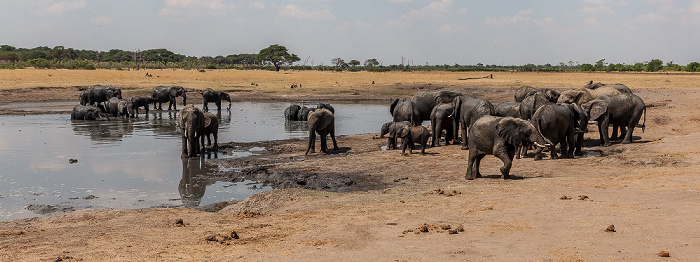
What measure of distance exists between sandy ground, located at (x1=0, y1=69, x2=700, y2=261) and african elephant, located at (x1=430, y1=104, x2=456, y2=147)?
4.43m

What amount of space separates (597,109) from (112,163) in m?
13.9

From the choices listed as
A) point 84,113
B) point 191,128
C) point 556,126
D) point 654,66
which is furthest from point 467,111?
point 654,66

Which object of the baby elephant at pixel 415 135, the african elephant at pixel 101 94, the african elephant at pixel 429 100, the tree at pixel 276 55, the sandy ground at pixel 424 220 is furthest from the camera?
the tree at pixel 276 55

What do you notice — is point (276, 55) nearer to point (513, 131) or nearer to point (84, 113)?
point (84, 113)

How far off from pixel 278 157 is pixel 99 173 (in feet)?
16.0

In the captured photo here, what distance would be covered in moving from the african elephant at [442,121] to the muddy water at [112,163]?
5.84m

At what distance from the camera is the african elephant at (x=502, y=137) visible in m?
12.4

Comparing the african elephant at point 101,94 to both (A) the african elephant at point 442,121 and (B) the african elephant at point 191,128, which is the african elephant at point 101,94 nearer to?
(B) the african elephant at point 191,128

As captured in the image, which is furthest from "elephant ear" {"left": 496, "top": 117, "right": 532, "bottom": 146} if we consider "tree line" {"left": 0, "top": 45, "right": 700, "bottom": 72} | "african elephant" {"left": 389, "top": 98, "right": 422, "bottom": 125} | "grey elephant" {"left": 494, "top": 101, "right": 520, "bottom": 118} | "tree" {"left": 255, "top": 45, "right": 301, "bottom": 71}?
"tree" {"left": 255, "top": 45, "right": 301, "bottom": 71}

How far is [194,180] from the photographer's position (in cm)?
1542

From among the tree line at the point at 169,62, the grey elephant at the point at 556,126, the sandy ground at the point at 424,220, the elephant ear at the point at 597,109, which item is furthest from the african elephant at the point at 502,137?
the tree line at the point at 169,62

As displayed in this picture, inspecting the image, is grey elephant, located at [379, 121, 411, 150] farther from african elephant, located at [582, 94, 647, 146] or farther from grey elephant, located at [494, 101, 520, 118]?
african elephant, located at [582, 94, 647, 146]

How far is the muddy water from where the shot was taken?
13195mm

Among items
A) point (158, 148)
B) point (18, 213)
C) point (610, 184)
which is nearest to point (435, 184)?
point (610, 184)
